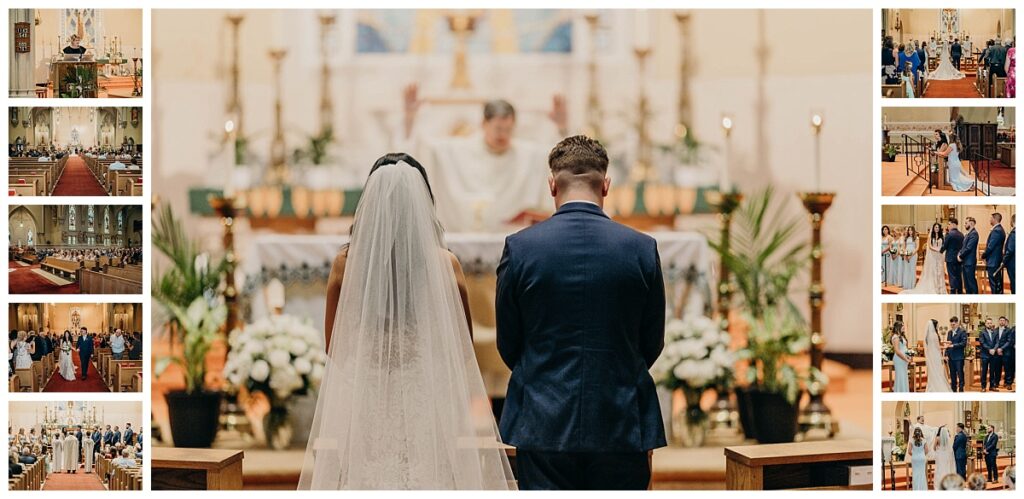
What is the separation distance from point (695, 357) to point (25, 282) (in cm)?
303

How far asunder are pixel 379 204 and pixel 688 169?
3.80 metres

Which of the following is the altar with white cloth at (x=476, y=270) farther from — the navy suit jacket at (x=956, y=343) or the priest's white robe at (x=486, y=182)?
the navy suit jacket at (x=956, y=343)

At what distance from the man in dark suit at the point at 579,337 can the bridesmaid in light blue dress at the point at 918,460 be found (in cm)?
192

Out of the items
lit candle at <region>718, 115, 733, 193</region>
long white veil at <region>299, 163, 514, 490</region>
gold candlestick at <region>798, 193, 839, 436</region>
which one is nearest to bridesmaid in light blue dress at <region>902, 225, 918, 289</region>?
gold candlestick at <region>798, 193, 839, 436</region>

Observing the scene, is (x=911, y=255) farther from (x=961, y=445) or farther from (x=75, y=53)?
(x=75, y=53)

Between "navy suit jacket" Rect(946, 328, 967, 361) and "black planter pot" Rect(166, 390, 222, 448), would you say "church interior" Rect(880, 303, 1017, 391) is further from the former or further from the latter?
"black planter pot" Rect(166, 390, 222, 448)

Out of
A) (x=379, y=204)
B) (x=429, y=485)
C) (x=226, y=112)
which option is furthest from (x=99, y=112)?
(x=226, y=112)

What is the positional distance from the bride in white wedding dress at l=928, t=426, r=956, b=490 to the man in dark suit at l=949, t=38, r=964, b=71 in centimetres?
156

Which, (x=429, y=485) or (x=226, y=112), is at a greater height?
(x=226, y=112)

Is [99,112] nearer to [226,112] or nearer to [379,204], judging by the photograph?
[379,204]

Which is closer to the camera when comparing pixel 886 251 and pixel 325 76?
pixel 886 251

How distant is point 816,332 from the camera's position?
641 centimetres

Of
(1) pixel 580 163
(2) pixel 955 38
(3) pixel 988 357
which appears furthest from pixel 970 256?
(1) pixel 580 163

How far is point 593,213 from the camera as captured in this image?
3.79 meters
